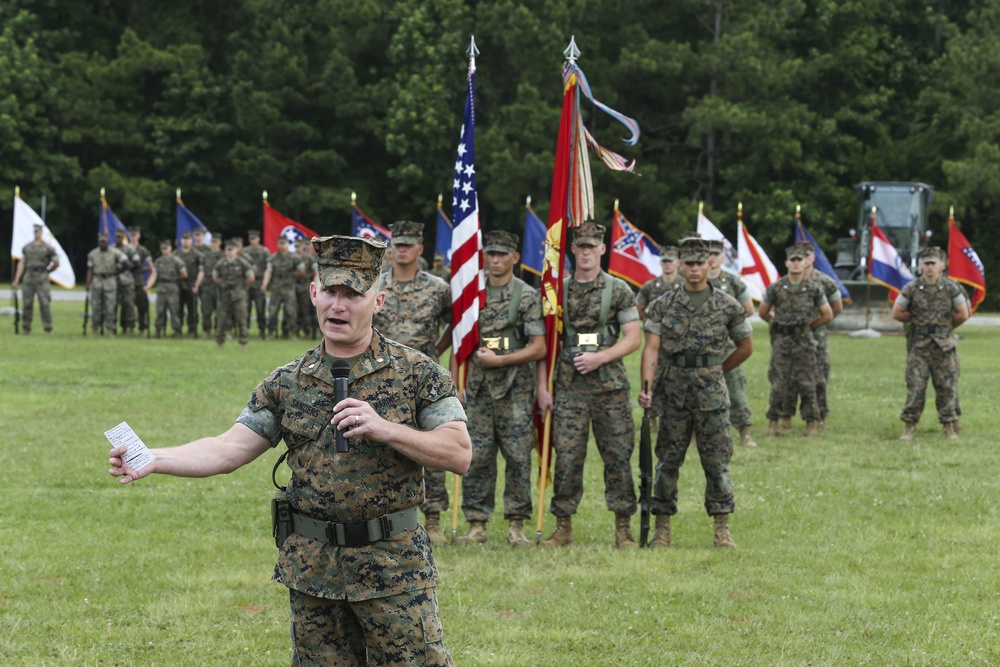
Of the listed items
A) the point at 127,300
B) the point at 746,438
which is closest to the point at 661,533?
the point at 746,438

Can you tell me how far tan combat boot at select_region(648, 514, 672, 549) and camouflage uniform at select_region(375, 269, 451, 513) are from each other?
159 centimetres

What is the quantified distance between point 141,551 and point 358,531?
5322 millimetres

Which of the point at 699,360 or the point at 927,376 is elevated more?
the point at 699,360

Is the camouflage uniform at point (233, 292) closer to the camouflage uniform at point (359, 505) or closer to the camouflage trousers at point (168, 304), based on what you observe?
the camouflage trousers at point (168, 304)

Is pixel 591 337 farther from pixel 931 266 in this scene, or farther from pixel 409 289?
pixel 931 266

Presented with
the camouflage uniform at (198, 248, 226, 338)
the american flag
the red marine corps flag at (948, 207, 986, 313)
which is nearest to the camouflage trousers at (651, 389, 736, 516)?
the american flag

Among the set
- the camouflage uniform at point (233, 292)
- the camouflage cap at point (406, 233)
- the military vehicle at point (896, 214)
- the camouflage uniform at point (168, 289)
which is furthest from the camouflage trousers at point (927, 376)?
the military vehicle at point (896, 214)

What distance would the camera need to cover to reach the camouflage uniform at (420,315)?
9.85 metres

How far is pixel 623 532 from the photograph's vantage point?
995cm

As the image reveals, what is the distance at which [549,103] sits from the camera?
174ft

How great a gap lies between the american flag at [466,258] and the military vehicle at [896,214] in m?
29.0

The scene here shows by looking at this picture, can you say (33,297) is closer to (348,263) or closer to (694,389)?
(694,389)

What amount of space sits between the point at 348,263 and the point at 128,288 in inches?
1026

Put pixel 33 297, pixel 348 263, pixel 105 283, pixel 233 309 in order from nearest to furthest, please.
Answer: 1. pixel 348 263
2. pixel 233 309
3. pixel 33 297
4. pixel 105 283
